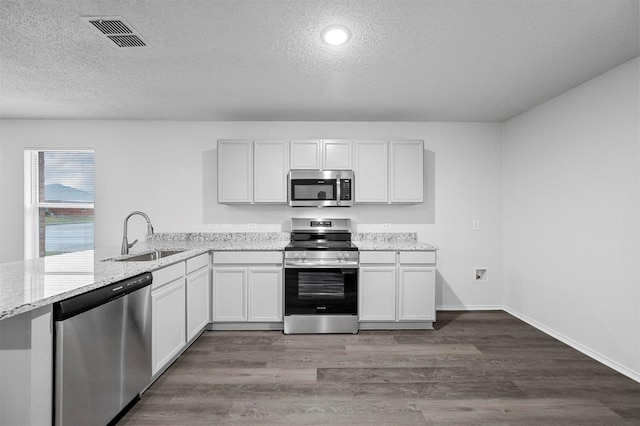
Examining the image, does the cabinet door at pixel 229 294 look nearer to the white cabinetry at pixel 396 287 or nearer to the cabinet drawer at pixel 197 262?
the cabinet drawer at pixel 197 262

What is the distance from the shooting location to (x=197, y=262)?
3285 mm

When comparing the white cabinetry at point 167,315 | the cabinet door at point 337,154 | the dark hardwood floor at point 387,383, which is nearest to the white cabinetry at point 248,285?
the dark hardwood floor at point 387,383

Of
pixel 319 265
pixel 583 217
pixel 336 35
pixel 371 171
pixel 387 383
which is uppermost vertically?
pixel 336 35

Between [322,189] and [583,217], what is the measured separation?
2.59m

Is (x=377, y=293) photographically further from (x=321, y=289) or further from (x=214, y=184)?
(x=214, y=184)

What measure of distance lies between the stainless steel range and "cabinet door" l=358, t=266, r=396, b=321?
103 mm

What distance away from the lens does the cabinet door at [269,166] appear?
4.00m

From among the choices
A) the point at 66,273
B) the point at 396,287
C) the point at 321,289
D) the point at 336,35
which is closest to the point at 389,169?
the point at 396,287

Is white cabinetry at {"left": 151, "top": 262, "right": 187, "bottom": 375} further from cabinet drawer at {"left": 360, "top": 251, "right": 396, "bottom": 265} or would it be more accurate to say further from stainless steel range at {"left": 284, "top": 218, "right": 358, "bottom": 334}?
cabinet drawer at {"left": 360, "top": 251, "right": 396, "bottom": 265}

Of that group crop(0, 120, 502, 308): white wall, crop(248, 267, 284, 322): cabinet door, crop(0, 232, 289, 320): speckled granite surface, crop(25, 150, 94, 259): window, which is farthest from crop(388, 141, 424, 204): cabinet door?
crop(25, 150, 94, 259): window

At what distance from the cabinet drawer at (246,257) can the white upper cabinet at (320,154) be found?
3.66ft

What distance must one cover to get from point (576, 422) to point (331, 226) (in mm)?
2879

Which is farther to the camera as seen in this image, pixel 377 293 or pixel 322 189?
pixel 322 189

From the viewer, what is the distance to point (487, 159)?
4.35 metres
